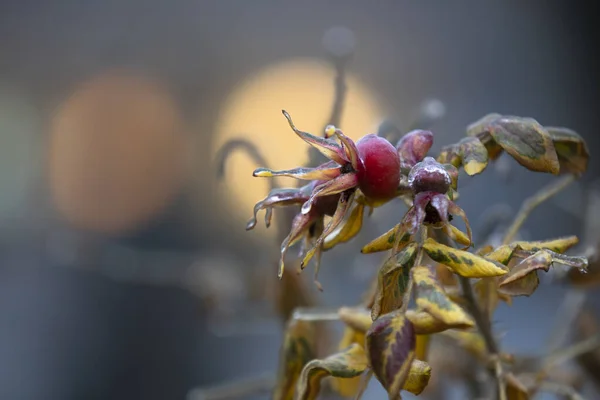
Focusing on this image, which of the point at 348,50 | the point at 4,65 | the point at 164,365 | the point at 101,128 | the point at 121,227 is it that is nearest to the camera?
the point at 348,50

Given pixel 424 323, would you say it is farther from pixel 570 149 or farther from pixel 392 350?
pixel 570 149

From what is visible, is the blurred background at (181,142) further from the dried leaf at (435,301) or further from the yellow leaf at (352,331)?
the dried leaf at (435,301)

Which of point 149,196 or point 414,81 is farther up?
point 414,81

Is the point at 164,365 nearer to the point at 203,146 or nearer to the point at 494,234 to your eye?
the point at 203,146

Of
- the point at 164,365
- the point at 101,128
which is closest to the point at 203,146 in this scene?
the point at 101,128

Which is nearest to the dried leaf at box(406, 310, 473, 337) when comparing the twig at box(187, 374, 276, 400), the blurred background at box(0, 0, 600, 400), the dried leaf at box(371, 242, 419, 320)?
the dried leaf at box(371, 242, 419, 320)

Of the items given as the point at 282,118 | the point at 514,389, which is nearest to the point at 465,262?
the point at 514,389

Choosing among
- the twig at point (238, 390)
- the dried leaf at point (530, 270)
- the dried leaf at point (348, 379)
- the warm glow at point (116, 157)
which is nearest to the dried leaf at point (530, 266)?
the dried leaf at point (530, 270)

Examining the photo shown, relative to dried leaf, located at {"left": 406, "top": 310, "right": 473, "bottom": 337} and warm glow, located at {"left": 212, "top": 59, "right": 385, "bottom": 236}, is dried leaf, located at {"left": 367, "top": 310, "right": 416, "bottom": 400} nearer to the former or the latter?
dried leaf, located at {"left": 406, "top": 310, "right": 473, "bottom": 337}
